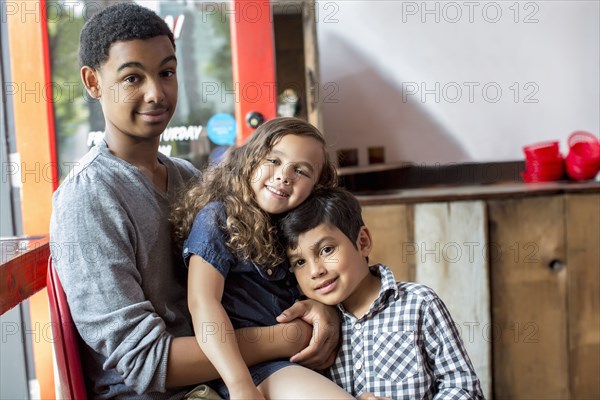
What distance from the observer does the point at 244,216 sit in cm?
143

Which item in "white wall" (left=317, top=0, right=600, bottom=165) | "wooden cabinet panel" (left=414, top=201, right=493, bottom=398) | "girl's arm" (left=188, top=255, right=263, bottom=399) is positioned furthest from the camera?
"white wall" (left=317, top=0, right=600, bottom=165)

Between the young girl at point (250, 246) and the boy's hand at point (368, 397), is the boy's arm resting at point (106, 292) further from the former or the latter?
the boy's hand at point (368, 397)

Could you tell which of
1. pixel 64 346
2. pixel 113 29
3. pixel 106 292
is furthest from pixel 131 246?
pixel 113 29

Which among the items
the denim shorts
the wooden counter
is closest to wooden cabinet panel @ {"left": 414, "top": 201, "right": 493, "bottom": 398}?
the wooden counter

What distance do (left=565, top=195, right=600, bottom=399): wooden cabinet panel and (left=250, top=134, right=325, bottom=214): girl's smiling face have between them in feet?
4.43

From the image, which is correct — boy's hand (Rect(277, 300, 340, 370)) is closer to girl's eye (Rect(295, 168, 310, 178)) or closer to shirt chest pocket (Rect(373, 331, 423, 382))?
shirt chest pocket (Rect(373, 331, 423, 382))

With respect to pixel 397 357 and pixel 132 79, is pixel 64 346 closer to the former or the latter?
pixel 132 79

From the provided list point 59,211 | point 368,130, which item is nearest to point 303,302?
point 59,211

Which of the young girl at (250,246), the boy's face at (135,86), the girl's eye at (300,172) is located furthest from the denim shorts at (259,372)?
the boy's face at (135,86)

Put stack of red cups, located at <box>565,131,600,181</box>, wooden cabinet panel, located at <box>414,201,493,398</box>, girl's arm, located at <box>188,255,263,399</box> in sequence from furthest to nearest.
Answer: stack of red cups, located at <box>565,131,600,181</box>, wooden cabinet panel, located at <box>414,201,493,398</box>, girl's arm, located at <box>188,255,263,399</box>

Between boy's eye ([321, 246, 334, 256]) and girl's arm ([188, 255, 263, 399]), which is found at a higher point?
boy's eye ([321, 246, 334, 256])

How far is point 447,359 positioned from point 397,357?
99 mm

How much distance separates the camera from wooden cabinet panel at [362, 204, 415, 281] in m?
2.47

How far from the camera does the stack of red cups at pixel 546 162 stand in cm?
274
